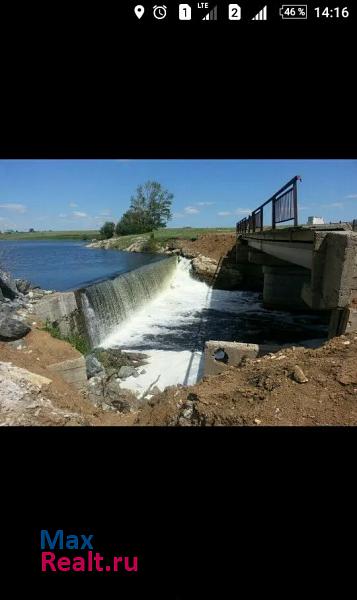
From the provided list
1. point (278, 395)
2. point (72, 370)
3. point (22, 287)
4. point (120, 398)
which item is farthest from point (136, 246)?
point (278, 395)

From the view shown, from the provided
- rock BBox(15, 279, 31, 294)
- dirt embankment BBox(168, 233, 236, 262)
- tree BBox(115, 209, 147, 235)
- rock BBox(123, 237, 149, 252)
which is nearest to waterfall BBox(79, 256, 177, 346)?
rock BBox(15, 279, 31, 294)

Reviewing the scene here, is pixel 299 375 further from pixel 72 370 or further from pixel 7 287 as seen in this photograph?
pixel 7 287

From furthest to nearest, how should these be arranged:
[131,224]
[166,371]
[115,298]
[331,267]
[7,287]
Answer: [131,224] → [115,298] → [166,371] → [7,287] → [331,267]

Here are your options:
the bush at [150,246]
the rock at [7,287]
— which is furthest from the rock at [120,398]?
the bush at [150,246]

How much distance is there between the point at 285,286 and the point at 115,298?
1004cm

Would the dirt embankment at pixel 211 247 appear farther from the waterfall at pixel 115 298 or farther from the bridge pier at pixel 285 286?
the bridge pier at pixel 285 286

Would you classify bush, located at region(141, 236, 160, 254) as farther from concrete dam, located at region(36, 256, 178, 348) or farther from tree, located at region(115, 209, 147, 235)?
tree, located at region(115, 209, 147, 235)

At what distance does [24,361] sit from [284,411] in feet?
14.8

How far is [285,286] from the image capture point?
808 inches

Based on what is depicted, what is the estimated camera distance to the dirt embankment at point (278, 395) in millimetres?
3803

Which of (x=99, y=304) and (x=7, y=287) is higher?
(x=7, y=287)
